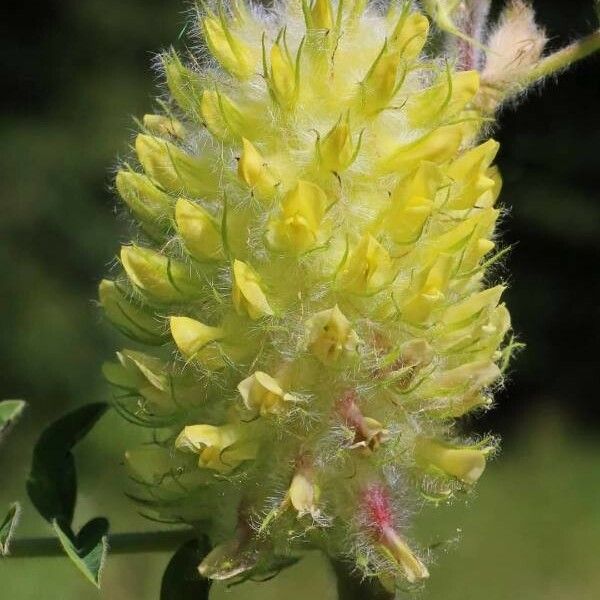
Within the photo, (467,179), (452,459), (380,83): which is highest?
(380,83)

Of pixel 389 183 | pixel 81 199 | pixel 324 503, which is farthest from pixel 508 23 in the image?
pixel 81 199

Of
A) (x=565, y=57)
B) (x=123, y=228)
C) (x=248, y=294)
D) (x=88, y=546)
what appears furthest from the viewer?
(x=123, y=228)

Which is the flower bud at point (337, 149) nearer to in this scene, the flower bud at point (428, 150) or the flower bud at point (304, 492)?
the flower bud at point (428, 150)

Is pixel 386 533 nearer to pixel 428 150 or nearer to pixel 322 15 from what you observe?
pixel 428 150

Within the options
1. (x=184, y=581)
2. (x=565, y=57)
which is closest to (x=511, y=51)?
(x=565, y=57)

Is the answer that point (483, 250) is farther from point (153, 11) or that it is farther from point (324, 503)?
point (153, 11)

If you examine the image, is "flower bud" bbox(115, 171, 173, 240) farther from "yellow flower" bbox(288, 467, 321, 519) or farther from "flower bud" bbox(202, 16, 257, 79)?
"yellow flower" bbox(288, 467, 321, 519)

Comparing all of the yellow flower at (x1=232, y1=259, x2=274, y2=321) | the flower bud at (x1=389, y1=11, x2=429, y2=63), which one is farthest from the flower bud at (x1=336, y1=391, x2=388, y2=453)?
the flower bud at (x1=389, y1=11, x2=429, y2=63)
